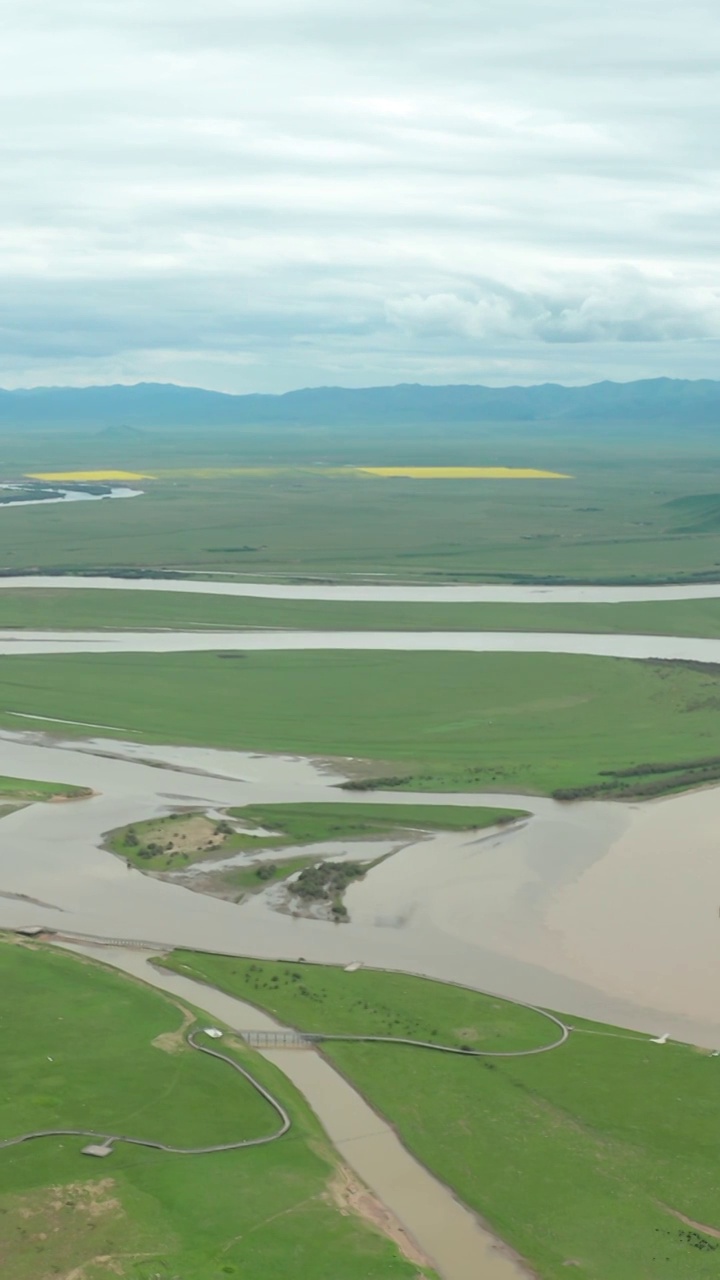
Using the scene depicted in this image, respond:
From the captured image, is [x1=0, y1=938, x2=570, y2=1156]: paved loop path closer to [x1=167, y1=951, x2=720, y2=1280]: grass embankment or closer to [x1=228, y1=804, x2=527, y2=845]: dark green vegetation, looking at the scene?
[x1=167, y1=951, x2=720, y2=1280]: grass embankment

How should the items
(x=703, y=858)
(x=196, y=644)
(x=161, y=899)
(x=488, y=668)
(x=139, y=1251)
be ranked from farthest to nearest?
(x=196, y=644) → (x=488, y=668) → (x=703, y=858) → (x=161, y=899) → (x=139, y=1251)

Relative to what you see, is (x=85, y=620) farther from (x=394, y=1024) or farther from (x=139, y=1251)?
(x=139, y=1251)

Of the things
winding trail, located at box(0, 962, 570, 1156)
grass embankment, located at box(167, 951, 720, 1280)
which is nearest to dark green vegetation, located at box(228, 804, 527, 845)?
grass embankment, located at box(167, 951, 720, 1280)

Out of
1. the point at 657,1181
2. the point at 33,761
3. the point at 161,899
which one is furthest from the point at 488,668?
the point at 657,1181

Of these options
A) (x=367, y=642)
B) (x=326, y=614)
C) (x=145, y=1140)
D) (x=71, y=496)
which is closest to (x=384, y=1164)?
(x=145, y=1140)

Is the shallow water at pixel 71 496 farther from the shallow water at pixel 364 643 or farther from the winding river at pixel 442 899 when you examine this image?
the winding river at pixel 442 899

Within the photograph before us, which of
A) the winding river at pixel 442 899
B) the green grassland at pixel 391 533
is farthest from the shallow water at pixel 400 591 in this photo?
the winding river at pixel 442 899
